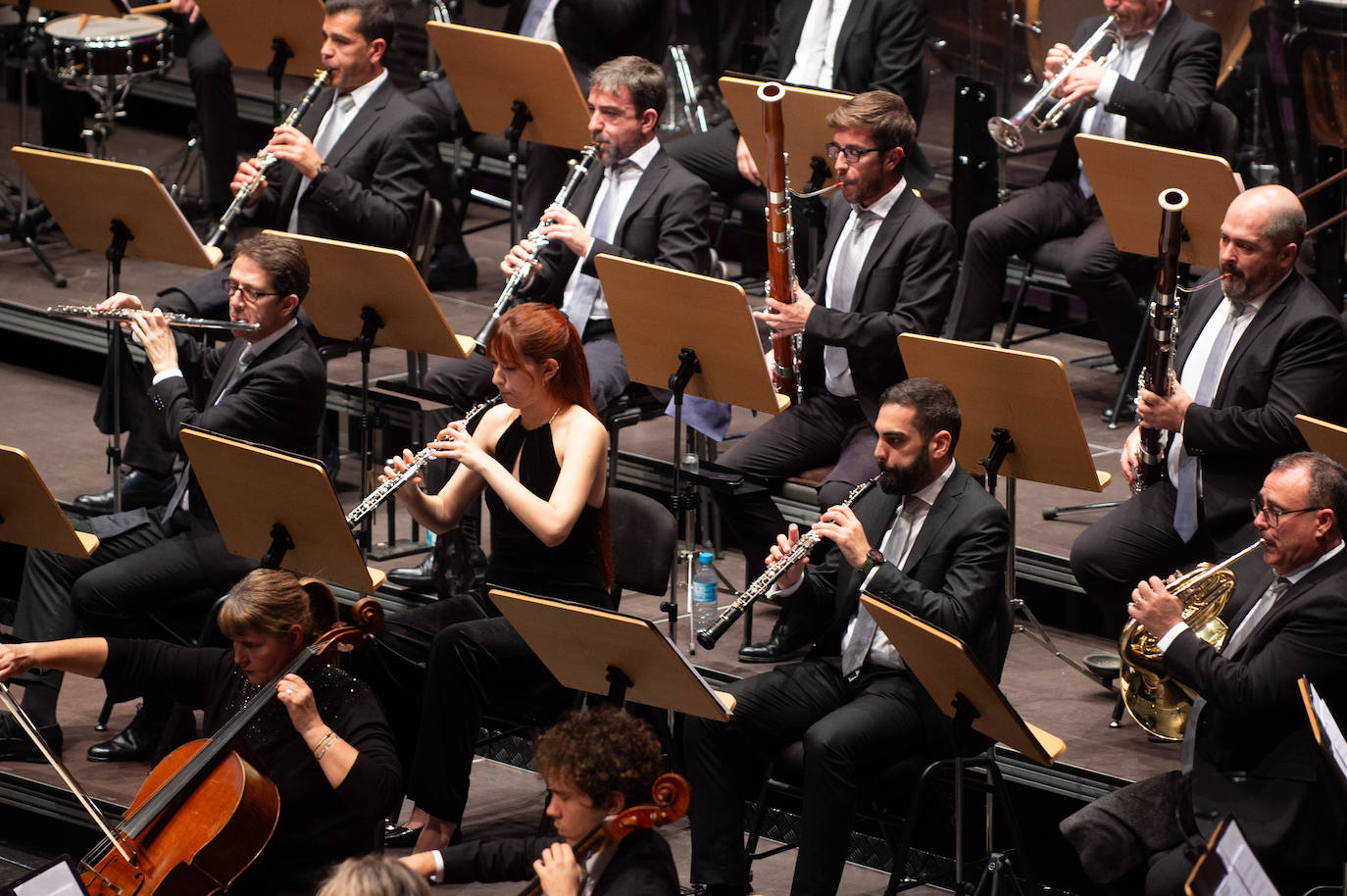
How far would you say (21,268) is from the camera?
7.98m

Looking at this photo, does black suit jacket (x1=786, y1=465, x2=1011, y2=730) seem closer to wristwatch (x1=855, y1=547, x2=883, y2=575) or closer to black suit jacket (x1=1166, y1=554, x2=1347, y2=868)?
wristwatch (x1=855, y1=547, x2=883, y2=575)

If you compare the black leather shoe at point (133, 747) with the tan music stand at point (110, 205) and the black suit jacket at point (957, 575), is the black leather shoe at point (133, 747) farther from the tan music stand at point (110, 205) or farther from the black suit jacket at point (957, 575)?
the black suit jacket at point (957, 575)

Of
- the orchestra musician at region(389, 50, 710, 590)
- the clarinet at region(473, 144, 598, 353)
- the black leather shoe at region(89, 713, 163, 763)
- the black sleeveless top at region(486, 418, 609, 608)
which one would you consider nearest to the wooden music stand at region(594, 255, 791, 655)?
the black sleeveless top at region(486, 418, 609, 608)

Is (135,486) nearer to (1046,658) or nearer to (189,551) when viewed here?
(189,551)

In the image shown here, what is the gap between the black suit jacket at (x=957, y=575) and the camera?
4.23m

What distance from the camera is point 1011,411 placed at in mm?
4609

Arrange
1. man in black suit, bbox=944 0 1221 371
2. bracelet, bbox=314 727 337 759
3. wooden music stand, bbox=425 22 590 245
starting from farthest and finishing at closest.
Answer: wooden music stand, bbox=425 22 590 245, man in black suit, bbox=944 0 1221 371, bracelet, bbox=314 727 337 759

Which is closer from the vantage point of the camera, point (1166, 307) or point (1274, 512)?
point (1274, 512)

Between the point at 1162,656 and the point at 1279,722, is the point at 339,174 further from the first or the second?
the point at 1279,722

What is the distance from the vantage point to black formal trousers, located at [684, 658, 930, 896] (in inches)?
167

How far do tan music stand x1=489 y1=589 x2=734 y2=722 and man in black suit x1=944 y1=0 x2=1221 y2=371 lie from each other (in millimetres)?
2489

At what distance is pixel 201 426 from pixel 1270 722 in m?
2.83

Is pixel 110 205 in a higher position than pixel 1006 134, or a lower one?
lower

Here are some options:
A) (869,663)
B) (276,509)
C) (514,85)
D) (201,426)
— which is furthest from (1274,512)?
(514,85)
